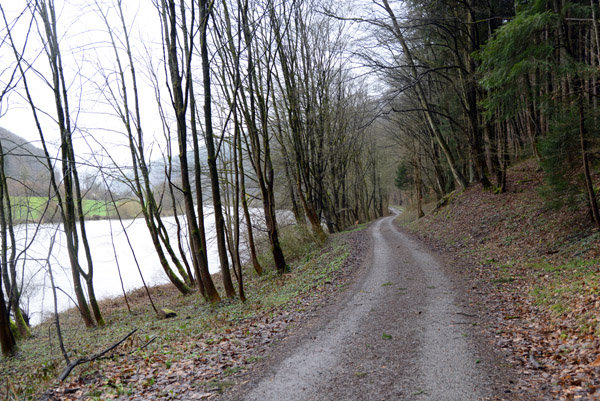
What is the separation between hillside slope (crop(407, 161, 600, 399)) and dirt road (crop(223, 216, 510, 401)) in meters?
0.60

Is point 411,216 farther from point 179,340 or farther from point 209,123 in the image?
point 179,340

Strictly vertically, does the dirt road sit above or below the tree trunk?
below

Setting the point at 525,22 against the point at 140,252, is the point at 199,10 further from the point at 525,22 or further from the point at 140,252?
the point at 140,252

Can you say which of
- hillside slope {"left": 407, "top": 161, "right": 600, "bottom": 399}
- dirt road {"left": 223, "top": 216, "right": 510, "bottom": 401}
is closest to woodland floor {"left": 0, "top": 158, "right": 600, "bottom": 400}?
hillside slope {"left": 407, "top": 161, "right": 600, "bottom": 399}

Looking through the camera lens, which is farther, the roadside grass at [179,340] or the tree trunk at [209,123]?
the tree trunk at [209,123]

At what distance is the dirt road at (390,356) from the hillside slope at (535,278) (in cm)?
60

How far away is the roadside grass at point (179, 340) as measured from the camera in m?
5.96

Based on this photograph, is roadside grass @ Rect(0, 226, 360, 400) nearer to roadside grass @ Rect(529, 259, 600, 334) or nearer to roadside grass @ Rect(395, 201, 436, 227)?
roadside grass @ Rect(529, 259, 600, 334)

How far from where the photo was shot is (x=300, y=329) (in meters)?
7.50

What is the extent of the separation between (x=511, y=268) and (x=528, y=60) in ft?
19.0

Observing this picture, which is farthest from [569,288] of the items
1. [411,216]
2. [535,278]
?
[411,216]

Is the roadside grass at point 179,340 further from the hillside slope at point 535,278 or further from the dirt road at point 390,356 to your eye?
the hillside slope at point 535,278

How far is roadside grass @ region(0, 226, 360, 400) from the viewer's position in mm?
5959

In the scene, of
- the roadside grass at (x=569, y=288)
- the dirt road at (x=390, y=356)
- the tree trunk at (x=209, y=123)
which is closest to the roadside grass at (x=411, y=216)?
the roadside grass at (x=569, y=288)
